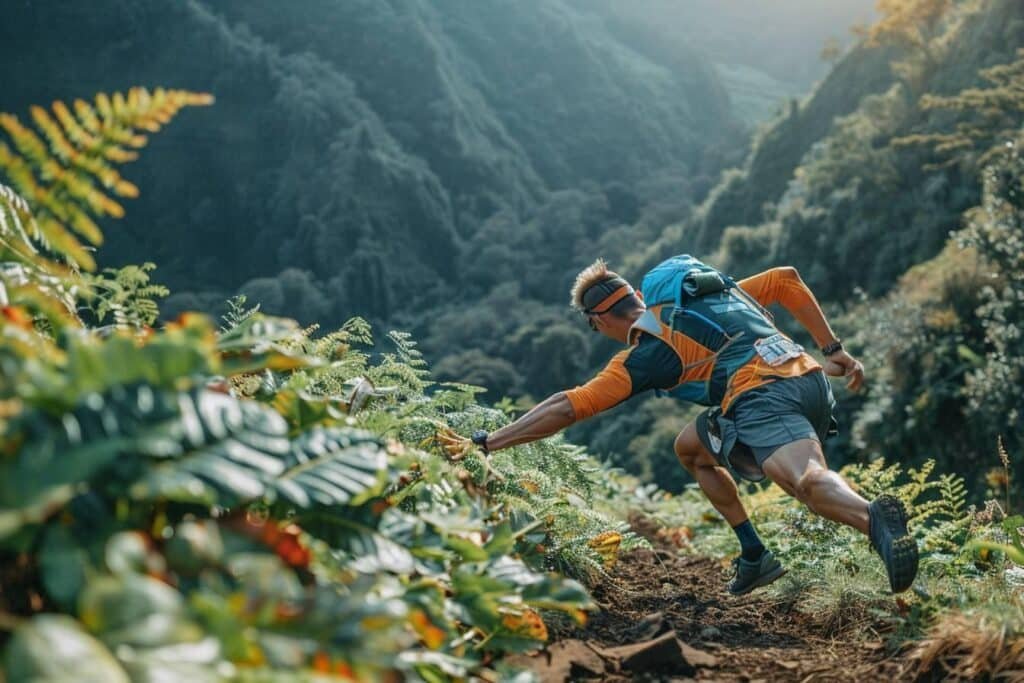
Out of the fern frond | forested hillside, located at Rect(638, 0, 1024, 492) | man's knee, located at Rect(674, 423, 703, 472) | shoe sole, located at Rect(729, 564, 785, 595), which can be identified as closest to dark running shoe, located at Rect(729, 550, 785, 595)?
shoe sole, located at Rect(729, 564, 785, 595)

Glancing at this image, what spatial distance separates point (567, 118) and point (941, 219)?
82.0 metres

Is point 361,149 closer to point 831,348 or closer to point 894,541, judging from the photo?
point 831,348

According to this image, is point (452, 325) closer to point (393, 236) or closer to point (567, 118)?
point (393, 236)

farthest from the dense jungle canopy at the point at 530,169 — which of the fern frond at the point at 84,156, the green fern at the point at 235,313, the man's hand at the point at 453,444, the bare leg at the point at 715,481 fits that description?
the fern frond at the point at 84,156

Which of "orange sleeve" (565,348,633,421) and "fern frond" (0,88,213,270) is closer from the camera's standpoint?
"fern frond" (0,88,213,270)

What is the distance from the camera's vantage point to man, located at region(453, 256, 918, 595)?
3641mm

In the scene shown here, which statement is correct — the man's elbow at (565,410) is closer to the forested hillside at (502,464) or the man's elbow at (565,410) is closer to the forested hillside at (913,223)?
the forested hillside at (502,464)

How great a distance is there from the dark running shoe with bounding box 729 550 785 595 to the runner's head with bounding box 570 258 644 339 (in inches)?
48.8

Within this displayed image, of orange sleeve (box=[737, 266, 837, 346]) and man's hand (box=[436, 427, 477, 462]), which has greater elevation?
orange sleeve (box=[737, 266, 837, 346])

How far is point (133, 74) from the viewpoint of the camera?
3332 inches

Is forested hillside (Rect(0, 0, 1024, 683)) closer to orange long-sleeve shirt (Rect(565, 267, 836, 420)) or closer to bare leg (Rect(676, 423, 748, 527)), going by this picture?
bare leg (Rect(676, 423, 748, 527))

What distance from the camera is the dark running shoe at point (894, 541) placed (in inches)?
122

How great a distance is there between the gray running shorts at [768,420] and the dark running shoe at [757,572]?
544 millimetres

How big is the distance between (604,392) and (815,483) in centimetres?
91
